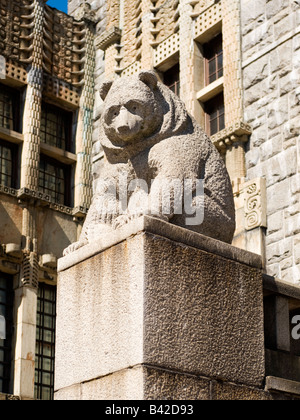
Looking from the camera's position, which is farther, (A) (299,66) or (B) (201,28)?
(B) (201,28)

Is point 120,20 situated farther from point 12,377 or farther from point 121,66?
point 12,377

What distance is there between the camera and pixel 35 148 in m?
20.6

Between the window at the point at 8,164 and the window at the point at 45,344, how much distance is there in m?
2.57


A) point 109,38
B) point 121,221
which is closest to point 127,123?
point 121,221

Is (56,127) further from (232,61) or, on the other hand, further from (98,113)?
(232,61)

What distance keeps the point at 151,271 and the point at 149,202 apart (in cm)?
91

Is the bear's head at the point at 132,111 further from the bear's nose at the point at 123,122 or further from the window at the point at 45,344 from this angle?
the window at the point at 45,344

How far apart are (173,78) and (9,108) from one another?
4.08 meters

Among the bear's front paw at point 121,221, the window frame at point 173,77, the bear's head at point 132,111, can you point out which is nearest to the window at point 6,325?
the window frame at point 173,77

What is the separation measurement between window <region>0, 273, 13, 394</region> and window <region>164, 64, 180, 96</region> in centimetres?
569

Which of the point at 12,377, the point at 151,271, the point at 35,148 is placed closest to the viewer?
the point at 151,271

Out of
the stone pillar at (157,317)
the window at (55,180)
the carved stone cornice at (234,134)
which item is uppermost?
the window at (55,180)

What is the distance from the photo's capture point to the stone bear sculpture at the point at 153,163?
7.52m

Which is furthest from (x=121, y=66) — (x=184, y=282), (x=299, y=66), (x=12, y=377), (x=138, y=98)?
(x=184, y=282)
